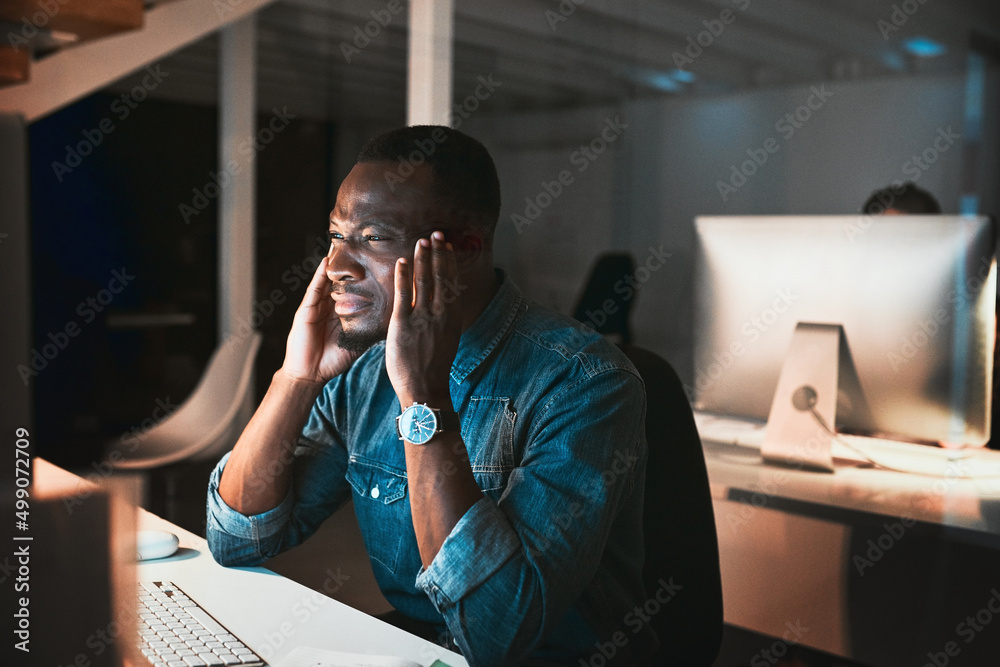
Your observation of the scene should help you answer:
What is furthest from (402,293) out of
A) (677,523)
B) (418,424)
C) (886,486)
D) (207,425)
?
(207,425)

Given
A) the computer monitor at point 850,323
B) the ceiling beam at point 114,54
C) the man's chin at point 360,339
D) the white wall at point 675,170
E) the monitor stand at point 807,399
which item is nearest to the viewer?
the man's chin at point 360,339

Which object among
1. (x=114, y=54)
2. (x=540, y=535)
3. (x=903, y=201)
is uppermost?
(x=114, y=54)

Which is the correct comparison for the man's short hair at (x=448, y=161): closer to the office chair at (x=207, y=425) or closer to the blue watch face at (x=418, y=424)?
the blue watch face at (x=418, y=424)

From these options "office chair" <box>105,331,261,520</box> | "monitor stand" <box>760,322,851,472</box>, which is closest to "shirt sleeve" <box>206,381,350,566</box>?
"monitor stand" <box>760,322,851,472</box>

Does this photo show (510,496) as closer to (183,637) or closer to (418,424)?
(418,424)

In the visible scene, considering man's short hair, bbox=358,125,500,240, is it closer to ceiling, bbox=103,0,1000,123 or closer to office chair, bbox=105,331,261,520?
office chair, bbox=105,331,261,520

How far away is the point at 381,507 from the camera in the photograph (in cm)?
125

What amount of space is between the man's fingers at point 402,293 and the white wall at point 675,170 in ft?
8.43

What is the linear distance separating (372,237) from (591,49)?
3102 millimetres

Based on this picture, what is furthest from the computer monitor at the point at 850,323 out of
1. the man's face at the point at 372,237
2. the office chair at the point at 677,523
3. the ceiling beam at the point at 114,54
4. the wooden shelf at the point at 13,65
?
the ceiling beam at the point at 114,54

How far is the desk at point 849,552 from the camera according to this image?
65.1 inches

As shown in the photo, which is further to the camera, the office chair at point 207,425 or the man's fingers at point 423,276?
the office chair at point 207,425

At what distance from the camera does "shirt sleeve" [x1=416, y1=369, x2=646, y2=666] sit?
38.3 inches

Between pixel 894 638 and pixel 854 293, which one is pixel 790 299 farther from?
pixel 894 638
